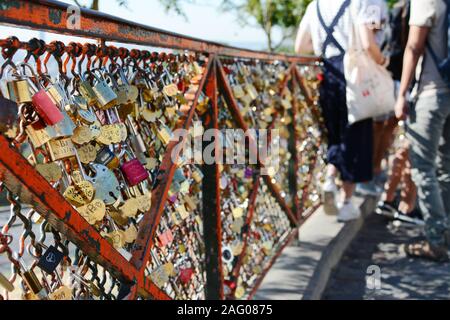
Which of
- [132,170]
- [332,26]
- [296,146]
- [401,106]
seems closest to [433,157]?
[401,106]

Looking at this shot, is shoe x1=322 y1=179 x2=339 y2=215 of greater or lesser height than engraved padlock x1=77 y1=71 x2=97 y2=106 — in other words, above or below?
below

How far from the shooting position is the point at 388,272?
12.5 feet

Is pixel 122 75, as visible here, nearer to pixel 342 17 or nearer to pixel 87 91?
pixel 87 91

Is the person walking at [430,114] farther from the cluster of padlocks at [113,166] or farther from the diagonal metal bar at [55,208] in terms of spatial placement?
the diagonal metal bar at [55,208]

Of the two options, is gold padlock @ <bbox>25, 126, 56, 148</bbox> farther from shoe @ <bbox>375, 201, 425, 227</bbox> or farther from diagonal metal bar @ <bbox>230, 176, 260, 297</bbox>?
shoe @ <bbox>375, 201, 425, 227</bbox>

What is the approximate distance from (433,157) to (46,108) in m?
2.84

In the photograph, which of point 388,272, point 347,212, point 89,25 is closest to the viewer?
point 89,25

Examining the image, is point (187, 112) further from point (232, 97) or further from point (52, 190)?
point (52, 190)

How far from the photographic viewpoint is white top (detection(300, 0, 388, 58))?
3500 mm

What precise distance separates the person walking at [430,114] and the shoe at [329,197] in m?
0.93

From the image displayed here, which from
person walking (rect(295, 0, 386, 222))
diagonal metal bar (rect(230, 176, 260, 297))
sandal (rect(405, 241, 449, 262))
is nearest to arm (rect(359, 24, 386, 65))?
person walking (rect(295, 0, 386, 222))

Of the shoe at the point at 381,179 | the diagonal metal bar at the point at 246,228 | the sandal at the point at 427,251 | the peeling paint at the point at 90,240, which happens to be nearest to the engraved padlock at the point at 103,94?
the peeling paint at the point at 90,240

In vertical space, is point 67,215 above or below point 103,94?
below

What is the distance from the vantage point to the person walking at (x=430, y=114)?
3402 mm
